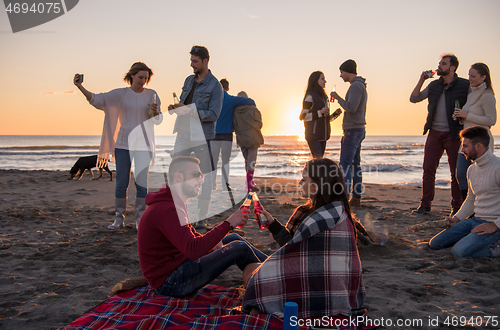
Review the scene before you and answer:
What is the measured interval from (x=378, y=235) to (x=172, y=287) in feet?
8.62

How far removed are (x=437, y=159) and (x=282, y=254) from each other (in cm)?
456

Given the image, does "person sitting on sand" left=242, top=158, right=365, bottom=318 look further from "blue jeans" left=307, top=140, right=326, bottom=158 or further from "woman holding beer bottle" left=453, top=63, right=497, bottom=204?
"blue jeans" left=307, top=140, right=326, bottom=158

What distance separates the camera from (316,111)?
5961 mm

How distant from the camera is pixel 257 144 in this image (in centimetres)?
716

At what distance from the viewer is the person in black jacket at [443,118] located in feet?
17.3

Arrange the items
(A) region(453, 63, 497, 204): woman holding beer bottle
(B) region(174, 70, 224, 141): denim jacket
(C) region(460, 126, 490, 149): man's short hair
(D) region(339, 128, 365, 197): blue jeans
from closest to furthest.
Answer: (C) region(460, 126, 490, 149): man's short hair
(B) region(174, 70, 224, 141): denim jacket
(A) region(453, 63, 497, 204): woman holding beer bottle
(D) region(339, 128, 365, 197): blue jeans

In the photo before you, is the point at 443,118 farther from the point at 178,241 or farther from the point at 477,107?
the point at 178,241

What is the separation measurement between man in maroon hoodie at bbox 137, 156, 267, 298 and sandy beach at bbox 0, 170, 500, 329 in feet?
1.83

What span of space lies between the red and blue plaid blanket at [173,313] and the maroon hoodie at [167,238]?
182 mm

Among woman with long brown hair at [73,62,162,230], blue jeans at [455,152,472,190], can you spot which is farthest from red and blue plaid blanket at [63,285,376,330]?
blue jeans at [455,152,472,190]

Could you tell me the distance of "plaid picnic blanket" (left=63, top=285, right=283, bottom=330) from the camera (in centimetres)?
209

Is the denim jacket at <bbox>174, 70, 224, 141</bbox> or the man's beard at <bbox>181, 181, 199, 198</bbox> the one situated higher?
the denim jacket at <bbox>174, 70, 224, 141</bbox>

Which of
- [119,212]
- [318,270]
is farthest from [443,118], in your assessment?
[119,212]

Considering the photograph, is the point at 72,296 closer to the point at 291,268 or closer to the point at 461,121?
the point at 291,268
